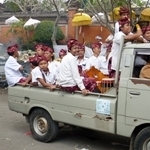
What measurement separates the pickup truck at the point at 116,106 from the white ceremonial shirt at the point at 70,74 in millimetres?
174

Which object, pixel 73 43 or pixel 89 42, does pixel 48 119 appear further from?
pixel 89 42

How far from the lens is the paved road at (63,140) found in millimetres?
6758

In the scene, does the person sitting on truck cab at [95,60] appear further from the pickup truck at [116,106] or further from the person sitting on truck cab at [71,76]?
the pickup truck at [116,106]

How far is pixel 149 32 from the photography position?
6117 millimetres

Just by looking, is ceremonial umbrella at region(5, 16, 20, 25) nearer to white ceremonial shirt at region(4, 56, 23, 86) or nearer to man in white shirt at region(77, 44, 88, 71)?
man in white shirt at region(77, 44, 88, 71)

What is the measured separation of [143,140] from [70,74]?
1707mm

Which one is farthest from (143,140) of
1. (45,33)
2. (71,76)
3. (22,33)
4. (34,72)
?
(22,33)

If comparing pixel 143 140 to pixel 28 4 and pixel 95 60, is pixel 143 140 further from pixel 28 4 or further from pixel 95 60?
pixel 28 4

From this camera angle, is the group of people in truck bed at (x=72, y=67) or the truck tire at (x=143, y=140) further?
the group of people in truck bed at (x=72, y=67)

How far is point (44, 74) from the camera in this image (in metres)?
7.06

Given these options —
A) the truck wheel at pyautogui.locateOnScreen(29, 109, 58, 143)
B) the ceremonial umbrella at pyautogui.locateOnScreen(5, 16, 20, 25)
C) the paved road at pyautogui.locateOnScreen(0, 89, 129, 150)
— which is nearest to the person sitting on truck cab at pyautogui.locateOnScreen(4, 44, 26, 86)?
the truck wheel at pyautogui.locateOnScreen(29, 109, 58, 143)

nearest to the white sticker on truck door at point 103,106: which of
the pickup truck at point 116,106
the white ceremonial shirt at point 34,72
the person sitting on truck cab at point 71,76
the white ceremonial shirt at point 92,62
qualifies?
the pickup truck at point 116,106

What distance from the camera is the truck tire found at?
5402 mm

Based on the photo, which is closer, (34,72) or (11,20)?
(34,72)
